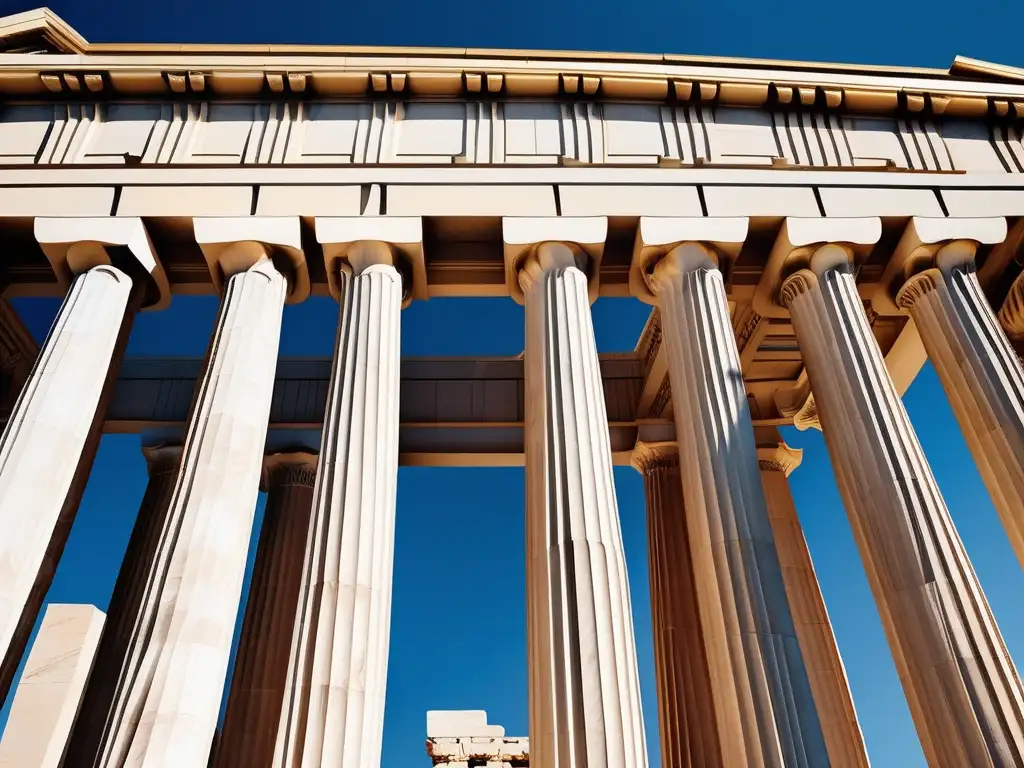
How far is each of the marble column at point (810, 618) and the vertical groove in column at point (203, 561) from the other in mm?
26699

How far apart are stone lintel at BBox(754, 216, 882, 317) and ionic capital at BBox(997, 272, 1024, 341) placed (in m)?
8.17

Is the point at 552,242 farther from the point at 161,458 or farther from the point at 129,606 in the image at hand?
the point at 161,458

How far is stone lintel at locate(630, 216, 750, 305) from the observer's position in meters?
40.2

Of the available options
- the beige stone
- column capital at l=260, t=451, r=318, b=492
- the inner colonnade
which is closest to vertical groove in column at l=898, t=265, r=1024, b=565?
the inner colonnade

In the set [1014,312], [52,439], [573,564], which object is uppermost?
[1014,312]

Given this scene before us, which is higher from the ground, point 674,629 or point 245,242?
point 245,242

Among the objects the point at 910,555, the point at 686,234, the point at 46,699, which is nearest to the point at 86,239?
the point at 46,699

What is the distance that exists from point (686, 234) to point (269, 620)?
98.5ft

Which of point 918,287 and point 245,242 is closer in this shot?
point 245,242

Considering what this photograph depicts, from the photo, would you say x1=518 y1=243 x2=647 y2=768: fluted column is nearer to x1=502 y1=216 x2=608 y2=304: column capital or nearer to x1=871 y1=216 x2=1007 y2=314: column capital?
x1=502 y1=216 x2=608 y2=304: column capital

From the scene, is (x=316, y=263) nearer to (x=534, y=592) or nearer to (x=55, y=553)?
(x=55, y=553)

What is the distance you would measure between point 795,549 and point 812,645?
5.88 metres

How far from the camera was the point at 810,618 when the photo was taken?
4834 cm

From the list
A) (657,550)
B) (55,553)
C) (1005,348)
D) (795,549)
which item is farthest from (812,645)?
(55,553)
